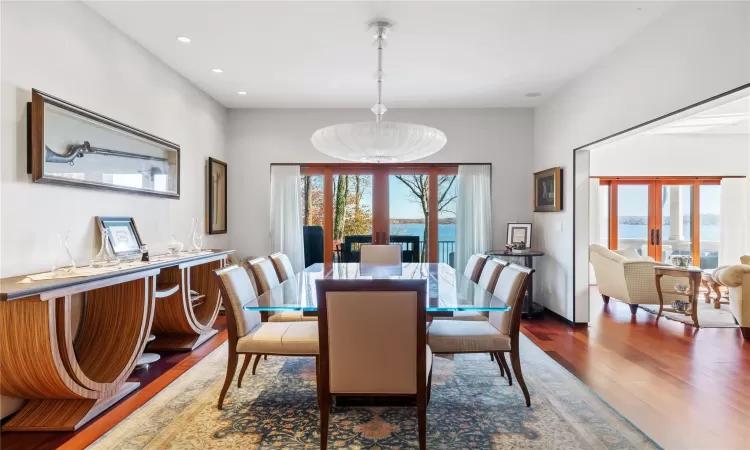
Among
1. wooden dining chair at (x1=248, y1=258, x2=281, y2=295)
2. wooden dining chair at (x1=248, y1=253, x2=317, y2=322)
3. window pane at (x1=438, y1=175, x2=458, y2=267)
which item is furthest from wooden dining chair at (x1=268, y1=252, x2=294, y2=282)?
window pane at (x1=438, y1=175, x2=458, y2=267)

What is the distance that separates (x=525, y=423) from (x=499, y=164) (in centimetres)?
392

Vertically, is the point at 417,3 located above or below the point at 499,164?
above

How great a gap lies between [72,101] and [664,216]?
341 inches

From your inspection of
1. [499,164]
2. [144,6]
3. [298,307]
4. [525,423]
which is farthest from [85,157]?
[499,164]

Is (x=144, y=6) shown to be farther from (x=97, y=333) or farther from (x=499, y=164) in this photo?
(x=499, y=164)

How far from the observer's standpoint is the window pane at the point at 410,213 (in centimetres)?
571

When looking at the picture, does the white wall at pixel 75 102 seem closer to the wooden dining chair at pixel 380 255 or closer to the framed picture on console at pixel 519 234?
the wooden dining chair at pixel 380 255

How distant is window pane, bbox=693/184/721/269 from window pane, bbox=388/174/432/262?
5.33 metres

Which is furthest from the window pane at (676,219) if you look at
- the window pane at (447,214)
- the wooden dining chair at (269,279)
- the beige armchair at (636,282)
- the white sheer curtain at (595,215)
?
the wooden dining chair at (269,279)

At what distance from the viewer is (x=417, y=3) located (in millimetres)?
2834

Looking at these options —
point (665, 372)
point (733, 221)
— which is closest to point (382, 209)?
point (665, 372)

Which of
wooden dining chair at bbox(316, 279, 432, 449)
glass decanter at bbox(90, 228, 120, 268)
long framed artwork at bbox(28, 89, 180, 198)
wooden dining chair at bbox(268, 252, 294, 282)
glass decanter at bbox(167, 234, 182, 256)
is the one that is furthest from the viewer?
glass decanter at bbox(167, 234, 182, 256)

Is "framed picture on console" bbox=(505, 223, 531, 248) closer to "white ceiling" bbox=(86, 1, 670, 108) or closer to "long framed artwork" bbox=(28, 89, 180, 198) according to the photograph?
"white ceiling" bbox=(86, 1, 670, 108)

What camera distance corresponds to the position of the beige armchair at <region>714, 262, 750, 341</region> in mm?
3918
